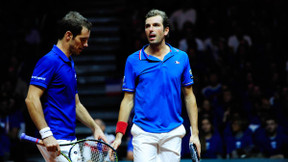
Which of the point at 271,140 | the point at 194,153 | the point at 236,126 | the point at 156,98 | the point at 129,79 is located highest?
the point at 129,79

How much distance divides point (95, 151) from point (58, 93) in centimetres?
54

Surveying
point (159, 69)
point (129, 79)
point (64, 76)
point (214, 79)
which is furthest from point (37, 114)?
point (214, 79)

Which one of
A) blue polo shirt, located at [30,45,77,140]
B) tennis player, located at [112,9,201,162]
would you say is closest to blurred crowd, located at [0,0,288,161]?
tennis player, located at [112,9,201,162]

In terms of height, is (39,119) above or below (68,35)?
below

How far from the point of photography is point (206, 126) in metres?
7.75

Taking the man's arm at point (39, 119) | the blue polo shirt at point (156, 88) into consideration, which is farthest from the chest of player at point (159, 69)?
the man's arm at point (39, 119)

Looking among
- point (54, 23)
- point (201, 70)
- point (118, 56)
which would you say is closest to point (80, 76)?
point (118, 56)

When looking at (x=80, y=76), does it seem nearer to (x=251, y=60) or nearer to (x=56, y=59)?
(x=251, y=60)

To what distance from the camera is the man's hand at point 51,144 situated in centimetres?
320

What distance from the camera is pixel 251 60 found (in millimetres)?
9641

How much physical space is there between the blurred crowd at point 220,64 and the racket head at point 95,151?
129 inches

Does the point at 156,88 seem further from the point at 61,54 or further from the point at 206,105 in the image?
the point at 206,105

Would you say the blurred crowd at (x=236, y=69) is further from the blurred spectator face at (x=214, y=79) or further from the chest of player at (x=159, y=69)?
the chest of player at (x=159, y=69)

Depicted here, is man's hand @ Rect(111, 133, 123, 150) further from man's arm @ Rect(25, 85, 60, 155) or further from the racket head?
man's arm @ Rect(25, 85, 60, 155)
